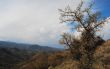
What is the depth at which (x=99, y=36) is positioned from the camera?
105ft

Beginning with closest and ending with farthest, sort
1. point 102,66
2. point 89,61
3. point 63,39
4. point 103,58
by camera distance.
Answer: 1. point 89,61
2. point 102,66
3. point 63,39
4. point 103,58

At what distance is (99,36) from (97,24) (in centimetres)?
177

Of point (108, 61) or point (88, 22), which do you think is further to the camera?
point (108, 61)

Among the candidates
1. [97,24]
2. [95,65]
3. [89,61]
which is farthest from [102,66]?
[97,24]

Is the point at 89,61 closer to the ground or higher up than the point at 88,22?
closer to the ground

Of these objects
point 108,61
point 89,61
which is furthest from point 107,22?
point 108,61

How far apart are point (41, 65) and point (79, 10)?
84406 mm

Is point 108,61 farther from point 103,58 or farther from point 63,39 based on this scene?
point 63,39

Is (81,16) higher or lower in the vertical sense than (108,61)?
higher

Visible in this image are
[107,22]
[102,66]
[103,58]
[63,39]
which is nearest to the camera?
[107,22]

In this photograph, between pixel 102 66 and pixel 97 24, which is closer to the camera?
pixel 97 24

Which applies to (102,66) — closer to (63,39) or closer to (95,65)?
(95,65)

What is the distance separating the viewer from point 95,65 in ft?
139

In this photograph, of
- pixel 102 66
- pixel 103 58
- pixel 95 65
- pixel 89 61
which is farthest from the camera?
pixel 103 58
